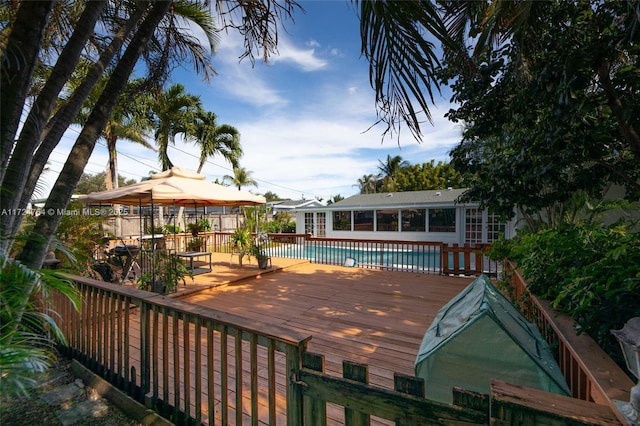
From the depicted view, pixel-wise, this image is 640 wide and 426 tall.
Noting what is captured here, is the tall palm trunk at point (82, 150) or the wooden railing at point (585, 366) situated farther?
the tall palm trunk at point (82, 150)

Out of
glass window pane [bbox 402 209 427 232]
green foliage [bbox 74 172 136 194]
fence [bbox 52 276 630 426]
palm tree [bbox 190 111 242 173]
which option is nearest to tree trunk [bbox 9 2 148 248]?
fence [bbox 52 276 630 426]

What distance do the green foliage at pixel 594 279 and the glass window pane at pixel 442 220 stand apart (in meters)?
12.5

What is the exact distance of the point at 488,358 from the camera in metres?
1.63

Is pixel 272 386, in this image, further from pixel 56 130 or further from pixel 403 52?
pixel 56 130

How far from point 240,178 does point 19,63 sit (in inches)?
877

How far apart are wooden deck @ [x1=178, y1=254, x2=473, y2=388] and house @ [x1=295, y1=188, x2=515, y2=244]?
8506mm

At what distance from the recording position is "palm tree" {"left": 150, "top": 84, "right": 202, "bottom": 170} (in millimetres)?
11002

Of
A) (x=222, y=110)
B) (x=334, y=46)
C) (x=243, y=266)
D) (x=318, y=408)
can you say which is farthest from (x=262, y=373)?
(x=222, y=110)

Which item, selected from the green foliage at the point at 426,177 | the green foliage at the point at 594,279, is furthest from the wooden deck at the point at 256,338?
the green foliage at the point at 426,177

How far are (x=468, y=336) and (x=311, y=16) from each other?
2540 millimetres

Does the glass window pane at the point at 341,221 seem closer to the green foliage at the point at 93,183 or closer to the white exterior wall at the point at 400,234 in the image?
the white exterior wall at the point at 400,234

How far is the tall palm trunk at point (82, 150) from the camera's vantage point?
2.04 meters

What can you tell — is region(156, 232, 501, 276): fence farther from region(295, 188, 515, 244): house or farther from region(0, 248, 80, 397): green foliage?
region(0, 248, 80, 397): green foliage

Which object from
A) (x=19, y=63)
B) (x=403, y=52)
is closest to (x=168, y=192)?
(x=19, y=63)
